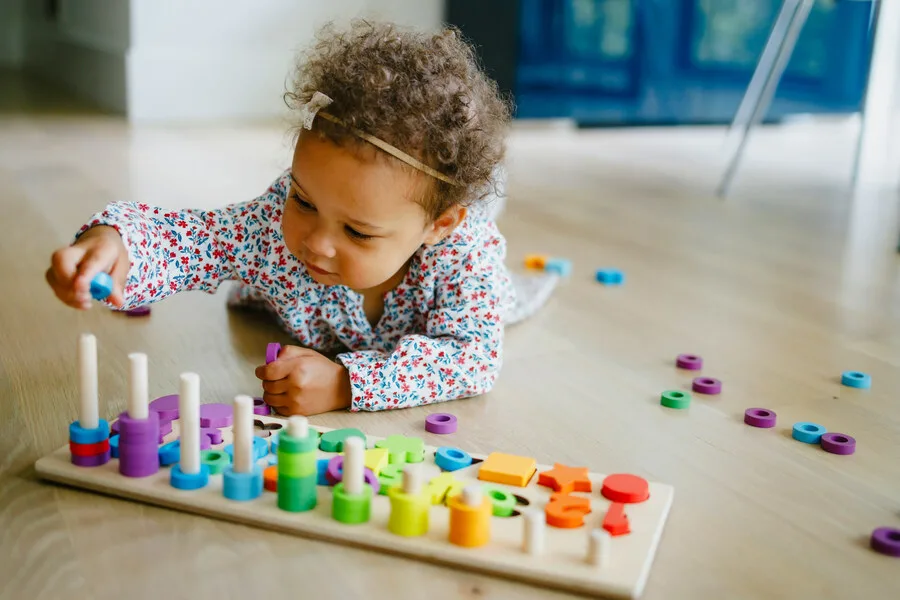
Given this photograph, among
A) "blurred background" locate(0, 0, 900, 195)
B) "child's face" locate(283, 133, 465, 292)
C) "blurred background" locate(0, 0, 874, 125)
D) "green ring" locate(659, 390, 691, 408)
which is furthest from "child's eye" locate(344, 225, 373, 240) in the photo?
"blurred background" locate(0, 0, 874, 125)

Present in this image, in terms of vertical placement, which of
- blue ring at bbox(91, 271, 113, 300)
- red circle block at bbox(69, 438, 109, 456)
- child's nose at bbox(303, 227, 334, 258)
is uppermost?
child's nose at bbox(303, 227, 334, 258)

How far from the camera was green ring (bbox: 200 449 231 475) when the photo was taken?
2.77 ft

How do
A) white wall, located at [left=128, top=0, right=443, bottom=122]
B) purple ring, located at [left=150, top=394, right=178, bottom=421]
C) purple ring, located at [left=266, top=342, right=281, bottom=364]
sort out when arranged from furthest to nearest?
white wall, located at [left=128, top=0, right=443, bottom=122]
purple ring, located at [left=266, top=342, right=281, bottom=364]
purple ring, located at [left=150, top=394, right=178, bottom=421]

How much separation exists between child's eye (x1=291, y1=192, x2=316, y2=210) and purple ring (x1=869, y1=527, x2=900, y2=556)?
1.89 feet

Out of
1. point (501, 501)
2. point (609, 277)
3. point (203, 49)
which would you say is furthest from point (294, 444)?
point (203, 49)

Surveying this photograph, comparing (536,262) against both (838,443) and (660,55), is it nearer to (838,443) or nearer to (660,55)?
(838,443)

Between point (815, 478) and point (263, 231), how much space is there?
2.08 ft

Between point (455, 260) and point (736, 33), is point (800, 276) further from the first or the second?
point (736, 33)

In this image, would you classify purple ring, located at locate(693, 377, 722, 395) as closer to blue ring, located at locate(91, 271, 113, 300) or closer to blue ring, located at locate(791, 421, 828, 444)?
blue ring, located at locate(791, 421, 828, 444)

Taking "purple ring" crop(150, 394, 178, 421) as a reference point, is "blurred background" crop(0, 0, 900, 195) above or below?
above

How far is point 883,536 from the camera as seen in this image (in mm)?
818

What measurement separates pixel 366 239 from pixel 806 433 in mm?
482

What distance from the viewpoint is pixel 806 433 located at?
1025 mm

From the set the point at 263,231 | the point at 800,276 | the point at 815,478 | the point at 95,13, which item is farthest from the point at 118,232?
the point at 95,13
